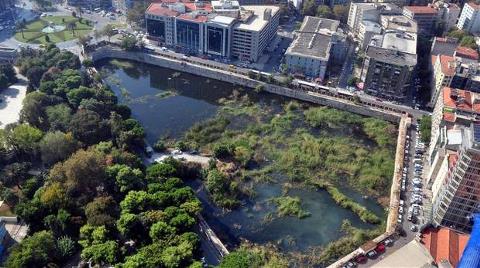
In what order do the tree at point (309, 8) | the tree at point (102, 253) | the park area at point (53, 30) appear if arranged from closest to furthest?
the tree at point (102, 253), the park area at point (53, 30), the tree at point (309, 8)

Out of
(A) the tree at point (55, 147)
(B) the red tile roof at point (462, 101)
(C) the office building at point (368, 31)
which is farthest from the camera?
(C) the office building at point (368, 31)

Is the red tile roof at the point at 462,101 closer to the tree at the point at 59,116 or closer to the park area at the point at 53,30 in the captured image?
the tree at the point at 59,116

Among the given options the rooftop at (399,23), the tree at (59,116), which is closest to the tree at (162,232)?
the tree at (59,116)

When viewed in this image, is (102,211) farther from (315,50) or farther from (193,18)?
(315,50)

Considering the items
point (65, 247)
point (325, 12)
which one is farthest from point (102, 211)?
point (325, 12)

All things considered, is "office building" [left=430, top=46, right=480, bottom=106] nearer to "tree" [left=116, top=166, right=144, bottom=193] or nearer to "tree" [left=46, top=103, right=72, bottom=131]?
"tree" [left=116, top=166, right=144, bottom=193]

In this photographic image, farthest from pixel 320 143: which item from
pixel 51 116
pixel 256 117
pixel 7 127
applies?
pixel 7 127

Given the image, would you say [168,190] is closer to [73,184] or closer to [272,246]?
[73,184]
